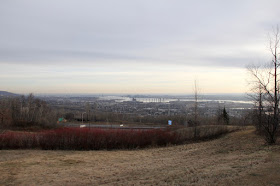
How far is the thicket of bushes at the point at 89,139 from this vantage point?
22078 millimetres

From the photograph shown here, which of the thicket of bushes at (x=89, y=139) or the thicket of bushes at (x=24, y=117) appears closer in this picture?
the thicket of bushes at (x=89, y=139)

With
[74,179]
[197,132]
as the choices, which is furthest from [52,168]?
[197,132]

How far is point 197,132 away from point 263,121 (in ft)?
39.7

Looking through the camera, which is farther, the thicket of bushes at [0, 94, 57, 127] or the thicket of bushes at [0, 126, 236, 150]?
the thicket of bushes at [0, 94, 57, 127]

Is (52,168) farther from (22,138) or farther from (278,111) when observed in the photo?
(278,111)

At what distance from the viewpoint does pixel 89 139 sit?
75.2 feet

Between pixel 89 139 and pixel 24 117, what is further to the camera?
pixel 24 117

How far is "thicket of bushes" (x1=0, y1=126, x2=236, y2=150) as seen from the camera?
22.1 meters

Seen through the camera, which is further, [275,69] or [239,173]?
[275,69]

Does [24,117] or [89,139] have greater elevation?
[24,117]

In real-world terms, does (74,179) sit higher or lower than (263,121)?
lower

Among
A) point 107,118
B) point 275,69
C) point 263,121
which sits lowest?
point 107,118

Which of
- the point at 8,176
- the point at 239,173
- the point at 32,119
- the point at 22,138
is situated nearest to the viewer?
the point at 239,173

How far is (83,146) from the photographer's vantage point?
74.1 feet
